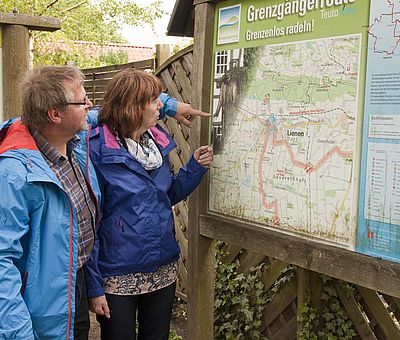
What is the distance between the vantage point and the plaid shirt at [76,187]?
2.19 meters

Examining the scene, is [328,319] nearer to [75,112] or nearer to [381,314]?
[381,314]

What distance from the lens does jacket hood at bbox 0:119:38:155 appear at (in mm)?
2092

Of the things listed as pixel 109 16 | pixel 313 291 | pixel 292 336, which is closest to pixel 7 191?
pixel 313 291

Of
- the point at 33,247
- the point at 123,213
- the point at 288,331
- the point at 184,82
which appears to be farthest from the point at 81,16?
the point at 33,247

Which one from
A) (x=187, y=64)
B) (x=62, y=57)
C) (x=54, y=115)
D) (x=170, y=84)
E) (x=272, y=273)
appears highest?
(x=62, y=57)

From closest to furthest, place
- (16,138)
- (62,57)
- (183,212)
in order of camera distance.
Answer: (16,138)
(183,212)
(62,57)

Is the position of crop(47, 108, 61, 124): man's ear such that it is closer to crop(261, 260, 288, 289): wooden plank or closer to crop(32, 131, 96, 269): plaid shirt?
crop(32, 131, 96, 269): plaid shirt

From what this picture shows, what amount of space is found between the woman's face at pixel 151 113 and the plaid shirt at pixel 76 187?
33cm

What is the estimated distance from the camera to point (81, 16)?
42.7 feet

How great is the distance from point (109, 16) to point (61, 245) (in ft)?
38.8

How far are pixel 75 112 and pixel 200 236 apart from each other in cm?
98

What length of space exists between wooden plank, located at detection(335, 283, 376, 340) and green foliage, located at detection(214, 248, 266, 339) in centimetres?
56

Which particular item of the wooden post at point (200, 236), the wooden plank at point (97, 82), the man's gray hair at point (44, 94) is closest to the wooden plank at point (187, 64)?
the wooden post at point (200, 236)

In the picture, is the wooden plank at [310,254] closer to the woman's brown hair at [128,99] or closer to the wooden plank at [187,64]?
the woman's brown hair at [128,99]
